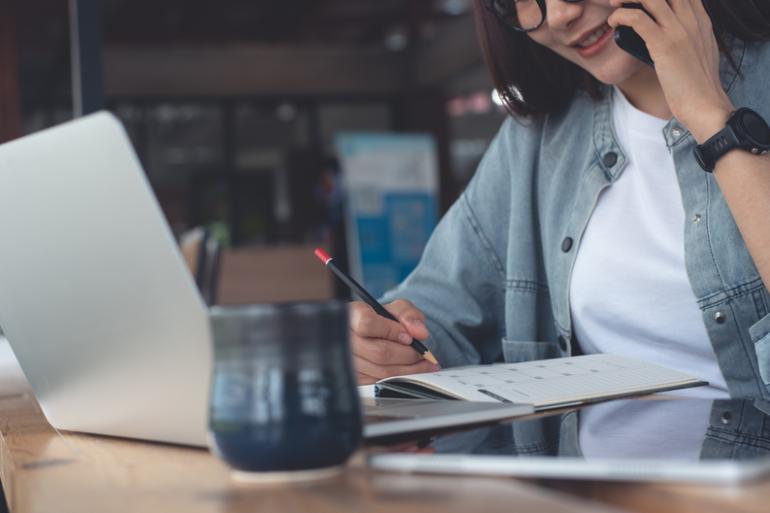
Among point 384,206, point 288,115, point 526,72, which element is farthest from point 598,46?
point 288,115

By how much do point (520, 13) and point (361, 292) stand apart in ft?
1.88

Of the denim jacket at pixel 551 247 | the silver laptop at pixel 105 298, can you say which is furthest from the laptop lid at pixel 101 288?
the denim jacket at pixel 551 247

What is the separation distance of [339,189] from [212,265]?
16.9 ft

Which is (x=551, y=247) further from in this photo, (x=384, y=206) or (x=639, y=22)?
(x=384, y=206)

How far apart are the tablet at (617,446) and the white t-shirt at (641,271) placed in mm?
428

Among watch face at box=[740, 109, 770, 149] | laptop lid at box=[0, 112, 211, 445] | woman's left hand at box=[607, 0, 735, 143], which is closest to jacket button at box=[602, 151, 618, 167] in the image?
woman's left hand at box=[607, 0, 735, 143]

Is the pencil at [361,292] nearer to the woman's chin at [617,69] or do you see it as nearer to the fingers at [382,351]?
the fingers at [382,351]

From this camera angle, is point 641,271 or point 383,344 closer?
point 383,344

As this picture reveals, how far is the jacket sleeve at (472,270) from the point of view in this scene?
61.2 inches

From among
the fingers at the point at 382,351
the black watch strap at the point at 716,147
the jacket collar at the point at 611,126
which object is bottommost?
the fingers at the point at 382,351

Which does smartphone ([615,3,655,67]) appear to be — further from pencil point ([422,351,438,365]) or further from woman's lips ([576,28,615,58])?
pencil point ([422,351,438,365])

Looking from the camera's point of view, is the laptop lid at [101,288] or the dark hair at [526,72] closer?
the laptop lid at [101,288]

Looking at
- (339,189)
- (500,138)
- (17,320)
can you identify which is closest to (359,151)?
(339,189)

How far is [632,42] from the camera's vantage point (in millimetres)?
1348
